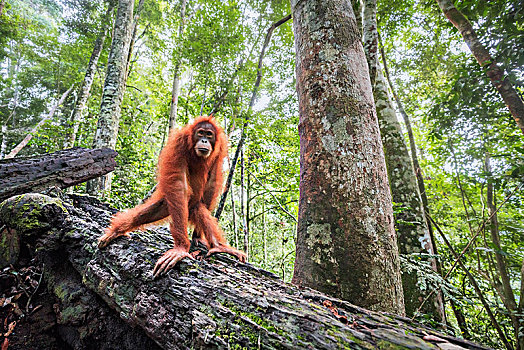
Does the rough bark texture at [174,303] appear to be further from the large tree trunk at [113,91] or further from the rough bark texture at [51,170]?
the large tree trunk at [113,91]

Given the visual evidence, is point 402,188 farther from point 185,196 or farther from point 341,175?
point 185,196

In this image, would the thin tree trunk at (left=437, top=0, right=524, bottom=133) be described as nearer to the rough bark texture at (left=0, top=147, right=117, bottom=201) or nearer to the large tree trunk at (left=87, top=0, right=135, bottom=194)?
the rough bark texture at (left=0, top=147, right=117, bottom=201)

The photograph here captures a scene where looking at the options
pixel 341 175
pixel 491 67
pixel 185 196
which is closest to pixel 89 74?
pixel 185 196

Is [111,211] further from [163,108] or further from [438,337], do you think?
[163,108]

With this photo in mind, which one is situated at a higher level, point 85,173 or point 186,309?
point 85,173

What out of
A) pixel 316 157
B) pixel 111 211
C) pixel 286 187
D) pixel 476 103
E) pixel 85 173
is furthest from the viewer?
pixel 286 187

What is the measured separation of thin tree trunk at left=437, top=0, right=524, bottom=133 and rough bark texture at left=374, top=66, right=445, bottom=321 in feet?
4.64

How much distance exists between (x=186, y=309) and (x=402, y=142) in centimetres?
328

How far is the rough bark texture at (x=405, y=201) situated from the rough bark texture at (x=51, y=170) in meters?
4.35

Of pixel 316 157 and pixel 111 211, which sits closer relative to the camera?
pixel 316 157

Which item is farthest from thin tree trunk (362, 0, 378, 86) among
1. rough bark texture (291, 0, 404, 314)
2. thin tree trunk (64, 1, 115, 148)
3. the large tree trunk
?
thin tree trunk (64, 1, 115, 148)

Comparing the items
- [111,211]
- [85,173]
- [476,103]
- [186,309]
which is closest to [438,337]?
[186,309]

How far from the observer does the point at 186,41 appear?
20.8 ft

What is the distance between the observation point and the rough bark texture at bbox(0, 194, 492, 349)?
106 centimetres
